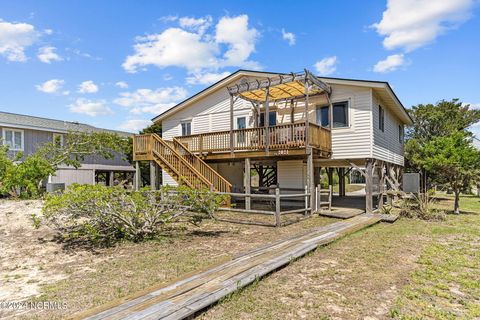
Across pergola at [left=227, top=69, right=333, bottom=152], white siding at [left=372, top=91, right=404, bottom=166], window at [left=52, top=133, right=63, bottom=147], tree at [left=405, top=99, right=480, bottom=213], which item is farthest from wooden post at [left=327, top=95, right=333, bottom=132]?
window at [left=52, top=133, right=63, bottom=147]

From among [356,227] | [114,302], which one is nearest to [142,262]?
[114,302]

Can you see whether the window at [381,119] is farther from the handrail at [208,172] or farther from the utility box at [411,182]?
the handrail at [208,172]

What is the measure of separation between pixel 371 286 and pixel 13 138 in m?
23.6

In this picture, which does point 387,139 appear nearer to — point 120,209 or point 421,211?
point 421,211

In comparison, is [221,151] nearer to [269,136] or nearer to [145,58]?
[269,136]

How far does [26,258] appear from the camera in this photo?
258 inches

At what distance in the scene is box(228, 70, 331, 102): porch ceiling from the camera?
1255 cm

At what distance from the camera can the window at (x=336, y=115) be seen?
14.4 meters

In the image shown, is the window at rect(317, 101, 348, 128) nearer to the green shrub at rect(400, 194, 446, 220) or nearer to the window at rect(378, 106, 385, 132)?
the window at rect(378, 106, 385, 132)

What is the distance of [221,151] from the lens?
1470 cm

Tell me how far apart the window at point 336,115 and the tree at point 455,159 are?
3.70 m

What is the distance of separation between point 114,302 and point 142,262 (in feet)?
7.18

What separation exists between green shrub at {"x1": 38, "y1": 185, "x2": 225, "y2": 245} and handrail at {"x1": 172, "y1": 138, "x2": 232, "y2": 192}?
4170 millimetres

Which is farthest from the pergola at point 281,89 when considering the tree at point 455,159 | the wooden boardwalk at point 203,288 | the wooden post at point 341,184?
the wooden post at point 341,184
